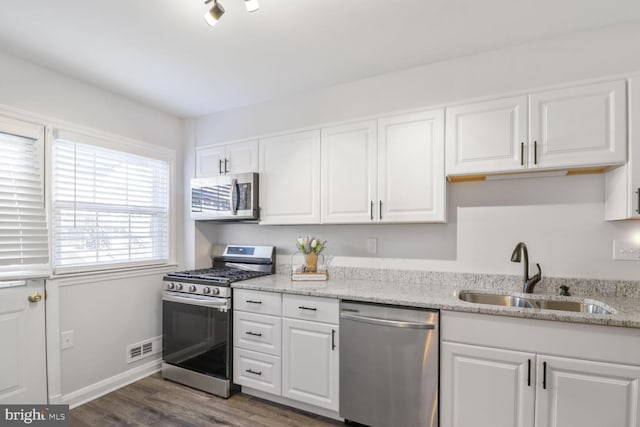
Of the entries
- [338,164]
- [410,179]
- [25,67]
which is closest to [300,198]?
[338,164]

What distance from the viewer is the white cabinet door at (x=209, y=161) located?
3.16 m

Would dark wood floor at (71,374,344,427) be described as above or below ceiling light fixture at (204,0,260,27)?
below

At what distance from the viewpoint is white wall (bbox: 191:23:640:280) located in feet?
6.62

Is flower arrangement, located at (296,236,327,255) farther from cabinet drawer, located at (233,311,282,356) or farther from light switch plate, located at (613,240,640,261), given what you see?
light switch plate, located at (613,240,640,261)

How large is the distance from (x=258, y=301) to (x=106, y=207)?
1.50m

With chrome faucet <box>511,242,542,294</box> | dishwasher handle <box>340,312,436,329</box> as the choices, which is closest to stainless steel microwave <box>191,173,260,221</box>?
dishwasher handle <box>340,312,436,329</box>

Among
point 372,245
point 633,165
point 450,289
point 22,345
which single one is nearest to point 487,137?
point 633,165

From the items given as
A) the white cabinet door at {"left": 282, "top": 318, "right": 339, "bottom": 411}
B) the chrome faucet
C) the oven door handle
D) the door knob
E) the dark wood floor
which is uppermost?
the chrome faucet

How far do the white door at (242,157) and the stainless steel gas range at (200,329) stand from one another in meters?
0.94

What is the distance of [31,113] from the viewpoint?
7.47 ft

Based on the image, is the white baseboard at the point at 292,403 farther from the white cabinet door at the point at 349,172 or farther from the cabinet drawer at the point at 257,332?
the white cabinet door at the point at 349,172

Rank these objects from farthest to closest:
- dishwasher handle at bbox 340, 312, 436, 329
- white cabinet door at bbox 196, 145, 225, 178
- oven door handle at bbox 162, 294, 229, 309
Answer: white cabinet door at bbox 196, 145, 225, 178, oven door handle at bbox 162, 294, 229, 309, dishwasher handle at bbox 340, 312, 436, 329

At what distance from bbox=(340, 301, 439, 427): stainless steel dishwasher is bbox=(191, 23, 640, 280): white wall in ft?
2.21

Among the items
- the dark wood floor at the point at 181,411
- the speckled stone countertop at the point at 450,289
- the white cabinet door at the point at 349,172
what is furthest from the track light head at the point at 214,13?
the dark wood floor at the point at 181,411
